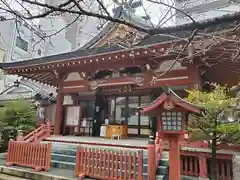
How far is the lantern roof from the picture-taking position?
4227 mm

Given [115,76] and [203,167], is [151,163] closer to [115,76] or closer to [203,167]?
[203,167]

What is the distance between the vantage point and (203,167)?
18.9 feet

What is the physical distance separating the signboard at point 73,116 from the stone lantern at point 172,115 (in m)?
7.06

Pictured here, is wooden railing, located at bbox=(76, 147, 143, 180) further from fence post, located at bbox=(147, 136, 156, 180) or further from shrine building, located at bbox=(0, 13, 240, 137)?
shrine building, located at bbox=(0, 13, 240, 137)

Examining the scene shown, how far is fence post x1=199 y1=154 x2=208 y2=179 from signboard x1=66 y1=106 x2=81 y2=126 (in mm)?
6778

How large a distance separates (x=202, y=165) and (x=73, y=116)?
715 cm

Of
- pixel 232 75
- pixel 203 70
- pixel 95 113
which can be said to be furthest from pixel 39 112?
pixel 232 75

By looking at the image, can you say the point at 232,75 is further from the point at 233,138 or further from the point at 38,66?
the point at 38,66

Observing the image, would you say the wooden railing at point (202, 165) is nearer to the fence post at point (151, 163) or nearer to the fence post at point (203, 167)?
the fence post at point (203, 167)

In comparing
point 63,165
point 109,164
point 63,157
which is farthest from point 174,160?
point 63,157

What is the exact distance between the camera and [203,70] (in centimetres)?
770

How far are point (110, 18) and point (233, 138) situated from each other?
165 inches

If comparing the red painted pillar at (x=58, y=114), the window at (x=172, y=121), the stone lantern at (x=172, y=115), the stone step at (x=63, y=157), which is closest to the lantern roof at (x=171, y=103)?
the stone lantern at (x=172, y=115)

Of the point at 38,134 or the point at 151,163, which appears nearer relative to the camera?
the point at 151,163
